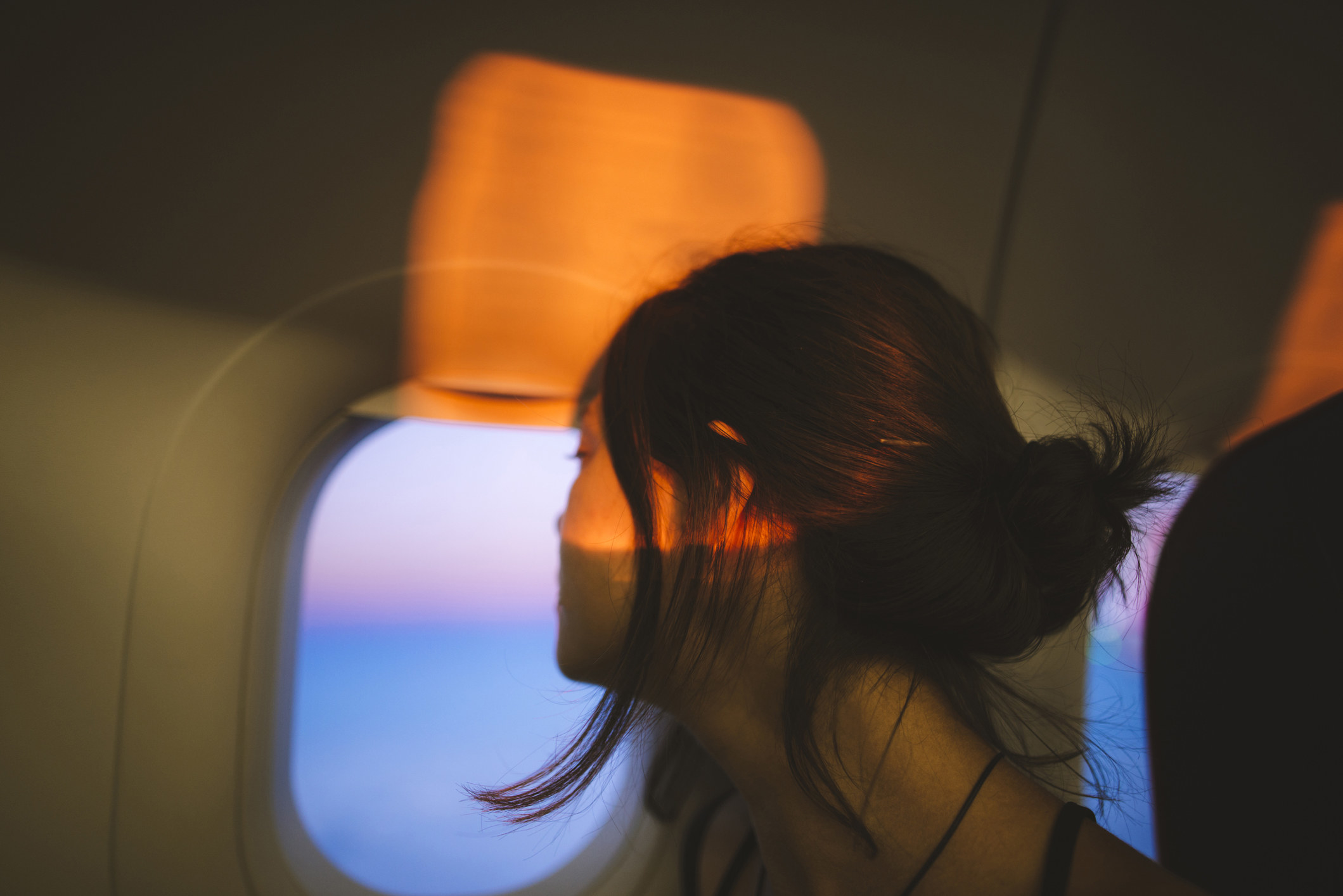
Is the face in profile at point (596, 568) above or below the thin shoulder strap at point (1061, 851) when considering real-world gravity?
above

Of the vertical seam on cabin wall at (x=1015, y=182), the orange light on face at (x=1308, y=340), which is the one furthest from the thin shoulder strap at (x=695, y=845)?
the orange light on face at (x=1308, y=340)

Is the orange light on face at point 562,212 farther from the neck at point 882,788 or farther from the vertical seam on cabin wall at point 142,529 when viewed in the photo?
the neck at point 882,788

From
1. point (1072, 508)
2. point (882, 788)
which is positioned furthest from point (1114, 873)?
point (1072, 508)

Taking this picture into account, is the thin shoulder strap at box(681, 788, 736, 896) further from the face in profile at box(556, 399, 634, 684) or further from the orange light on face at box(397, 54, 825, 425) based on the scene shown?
the orange light on face at box(397, 54, 825, 425)

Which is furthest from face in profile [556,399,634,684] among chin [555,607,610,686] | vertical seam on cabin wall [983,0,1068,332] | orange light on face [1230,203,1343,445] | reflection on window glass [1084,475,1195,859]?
orange light on face [1230,203,1343,445]

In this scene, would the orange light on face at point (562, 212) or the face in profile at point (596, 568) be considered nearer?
the face in profile at point (596, 568)

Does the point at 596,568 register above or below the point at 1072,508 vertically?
below

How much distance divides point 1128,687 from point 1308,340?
66 cm

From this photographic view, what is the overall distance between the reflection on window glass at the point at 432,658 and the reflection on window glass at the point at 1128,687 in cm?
83

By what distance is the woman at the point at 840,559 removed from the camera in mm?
629

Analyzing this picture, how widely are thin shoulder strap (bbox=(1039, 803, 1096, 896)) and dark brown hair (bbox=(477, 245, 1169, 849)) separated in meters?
0.13

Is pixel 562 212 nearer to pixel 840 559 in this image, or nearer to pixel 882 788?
pixel 840 559

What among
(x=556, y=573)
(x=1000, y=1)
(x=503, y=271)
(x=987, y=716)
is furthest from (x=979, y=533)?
(x=1000, y=1)

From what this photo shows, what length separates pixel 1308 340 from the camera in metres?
1.07
